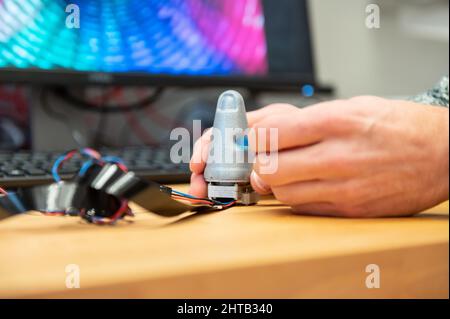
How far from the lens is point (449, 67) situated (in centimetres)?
123

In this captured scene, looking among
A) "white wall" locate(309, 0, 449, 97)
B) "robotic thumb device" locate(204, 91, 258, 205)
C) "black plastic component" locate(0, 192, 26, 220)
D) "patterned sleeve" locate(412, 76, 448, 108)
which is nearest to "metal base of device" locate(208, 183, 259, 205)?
"robotic thumb device" locate(204, 91, 258, 205)

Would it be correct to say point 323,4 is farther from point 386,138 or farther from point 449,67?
point 386,138

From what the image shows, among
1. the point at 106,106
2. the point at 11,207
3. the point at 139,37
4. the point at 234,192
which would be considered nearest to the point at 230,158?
the point at 234,192

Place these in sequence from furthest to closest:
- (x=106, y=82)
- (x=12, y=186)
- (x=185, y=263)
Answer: (x=106, y=82)
(x=12, y=186)
(x=185, y=263)

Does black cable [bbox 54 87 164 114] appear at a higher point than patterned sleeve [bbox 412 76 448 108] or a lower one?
higher

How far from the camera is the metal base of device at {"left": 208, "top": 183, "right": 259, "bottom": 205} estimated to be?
448 millimetres

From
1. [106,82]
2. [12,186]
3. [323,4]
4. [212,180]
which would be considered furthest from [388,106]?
[323,4]

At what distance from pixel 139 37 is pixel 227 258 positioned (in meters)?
0.73

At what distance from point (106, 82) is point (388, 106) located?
0.63 metres

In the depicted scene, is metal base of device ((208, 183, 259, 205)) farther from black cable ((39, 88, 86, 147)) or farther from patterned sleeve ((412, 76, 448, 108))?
black cable ((39, 88, 86, 147))

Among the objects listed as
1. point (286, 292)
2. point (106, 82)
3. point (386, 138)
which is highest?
point (106, 82)

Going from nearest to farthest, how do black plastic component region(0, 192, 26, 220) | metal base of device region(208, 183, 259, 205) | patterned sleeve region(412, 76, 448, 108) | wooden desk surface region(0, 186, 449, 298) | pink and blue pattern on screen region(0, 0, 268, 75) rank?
wooden desk surface region(0, 186, 449, 298) → black plastic component region(0, 192, 26, 220) → metal base of device region(208, 183, 259, 205) → patterned sleeve region(412, 76, 448, 108) → pink and blue pattern on screen region(0, 0, 268, 75)

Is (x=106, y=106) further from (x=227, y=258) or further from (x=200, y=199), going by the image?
(x=227, y=258)

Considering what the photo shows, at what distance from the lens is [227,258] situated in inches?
9.6
